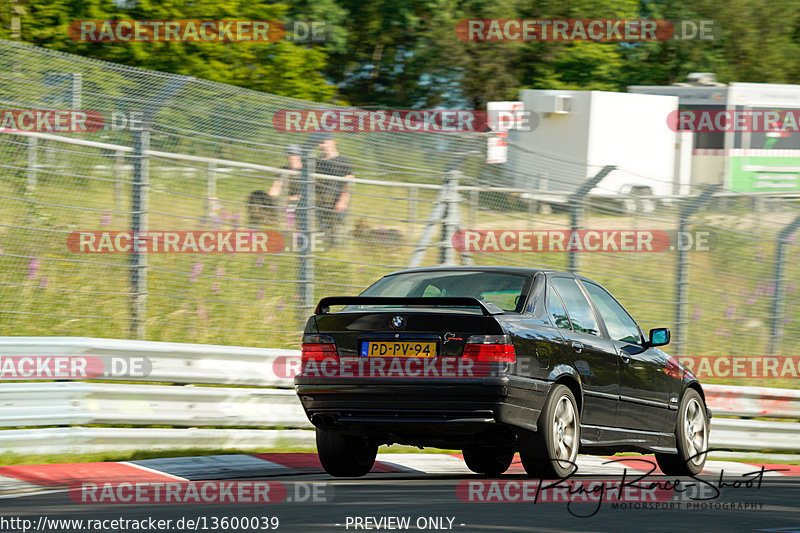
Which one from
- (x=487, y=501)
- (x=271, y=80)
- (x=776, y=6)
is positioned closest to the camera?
(x=487, y=501)

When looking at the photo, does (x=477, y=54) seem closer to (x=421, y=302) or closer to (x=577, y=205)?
(x=577, y=205)

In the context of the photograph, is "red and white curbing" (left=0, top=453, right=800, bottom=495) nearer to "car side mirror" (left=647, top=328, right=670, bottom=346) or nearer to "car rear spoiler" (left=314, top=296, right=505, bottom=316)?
"car side mirror" (left=647, top=328, right=670, bottom=346)

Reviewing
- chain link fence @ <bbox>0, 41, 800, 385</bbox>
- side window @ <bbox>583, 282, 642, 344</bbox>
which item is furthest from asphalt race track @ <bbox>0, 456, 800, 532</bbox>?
chain link fence @ <bbox>0, 41, 800, 385</bbox>

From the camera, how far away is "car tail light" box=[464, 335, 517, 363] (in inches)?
306

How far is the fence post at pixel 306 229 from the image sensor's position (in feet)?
38.6

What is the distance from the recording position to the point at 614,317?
966cm

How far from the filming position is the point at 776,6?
4775 cm

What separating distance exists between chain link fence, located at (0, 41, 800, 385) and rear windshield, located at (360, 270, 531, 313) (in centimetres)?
289

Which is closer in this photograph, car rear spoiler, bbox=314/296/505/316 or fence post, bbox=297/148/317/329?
car rear spoiler, bbox=314/296/505/316

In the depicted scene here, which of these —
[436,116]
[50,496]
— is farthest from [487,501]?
[436,116]

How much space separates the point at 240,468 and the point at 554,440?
8.09 ft

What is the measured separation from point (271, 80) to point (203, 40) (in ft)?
8.37

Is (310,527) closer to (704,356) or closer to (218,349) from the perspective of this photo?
(218,349)

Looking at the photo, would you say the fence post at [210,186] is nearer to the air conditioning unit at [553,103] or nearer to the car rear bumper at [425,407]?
the car rear bumper at [425,407]
